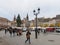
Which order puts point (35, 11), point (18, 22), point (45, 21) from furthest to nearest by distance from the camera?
1. point (45, 21)
2. point (18, 22)
3. point (35, 11)

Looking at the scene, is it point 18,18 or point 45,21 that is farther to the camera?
point 45,21

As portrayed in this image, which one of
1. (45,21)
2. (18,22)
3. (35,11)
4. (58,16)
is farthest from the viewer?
(45,21)

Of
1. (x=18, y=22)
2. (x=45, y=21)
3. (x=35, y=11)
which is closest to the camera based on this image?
(x=35, y=11)

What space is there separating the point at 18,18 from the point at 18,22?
563 centimetres

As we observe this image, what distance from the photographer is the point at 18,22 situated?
145 meters

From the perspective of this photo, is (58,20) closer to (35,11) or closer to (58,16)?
(58,16)

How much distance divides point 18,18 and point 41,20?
35.6 metres

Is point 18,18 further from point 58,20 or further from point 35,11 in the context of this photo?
point 35,11

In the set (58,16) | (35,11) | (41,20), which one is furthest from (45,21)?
(35,11)

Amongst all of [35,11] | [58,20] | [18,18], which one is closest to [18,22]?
[18,18]

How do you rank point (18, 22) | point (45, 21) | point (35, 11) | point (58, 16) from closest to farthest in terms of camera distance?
1. point (35, 11)
2. point (18, 22)
3. point (58, 16)
4. point (45, 21)

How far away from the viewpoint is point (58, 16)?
159000 mm

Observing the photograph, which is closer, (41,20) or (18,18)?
(18,18)

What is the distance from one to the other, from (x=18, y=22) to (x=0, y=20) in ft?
129
